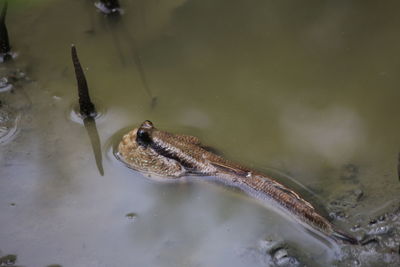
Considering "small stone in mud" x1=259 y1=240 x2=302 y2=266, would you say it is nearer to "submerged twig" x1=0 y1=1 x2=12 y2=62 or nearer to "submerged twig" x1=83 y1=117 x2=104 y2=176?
"submerged twig" x1=83 y1=117 x2=104 y2=176

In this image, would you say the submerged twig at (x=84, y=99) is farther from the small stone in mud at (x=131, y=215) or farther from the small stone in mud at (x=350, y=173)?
the small stone in mud at (x=350, y=173)

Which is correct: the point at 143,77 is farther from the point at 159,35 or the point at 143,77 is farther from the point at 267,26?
the point at 267,26

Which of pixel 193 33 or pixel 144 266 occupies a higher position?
pixel 193 33

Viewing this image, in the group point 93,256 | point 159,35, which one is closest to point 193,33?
point 159,35

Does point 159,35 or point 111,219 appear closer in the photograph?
point 111,219

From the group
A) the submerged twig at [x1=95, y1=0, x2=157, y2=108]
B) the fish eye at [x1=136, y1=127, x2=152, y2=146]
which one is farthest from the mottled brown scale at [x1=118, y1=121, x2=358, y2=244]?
the submerged twig at [x1=95, y1=0, x2=157, y2=108]

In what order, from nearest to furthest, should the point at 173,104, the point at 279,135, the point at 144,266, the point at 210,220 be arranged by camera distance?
the point at 144,266
the point at 210,220
the point at 279,135
the point at 173,104
